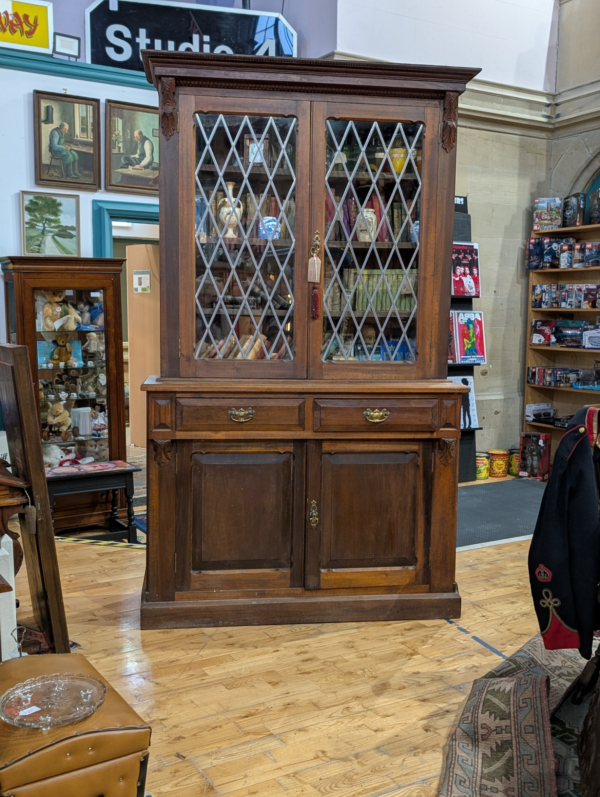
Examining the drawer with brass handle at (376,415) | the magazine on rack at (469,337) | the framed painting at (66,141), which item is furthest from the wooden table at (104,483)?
the magazine on rack at (469,337)

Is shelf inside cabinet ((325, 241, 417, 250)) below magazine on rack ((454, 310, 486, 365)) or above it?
above

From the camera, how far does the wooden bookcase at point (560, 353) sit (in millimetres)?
6449

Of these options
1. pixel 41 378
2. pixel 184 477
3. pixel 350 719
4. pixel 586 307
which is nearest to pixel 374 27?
pixel 586 307

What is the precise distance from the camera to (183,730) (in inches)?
101

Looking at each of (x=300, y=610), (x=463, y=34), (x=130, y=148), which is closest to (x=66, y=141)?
(x=130, y=148)

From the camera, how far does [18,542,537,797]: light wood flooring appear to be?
92.4 inches

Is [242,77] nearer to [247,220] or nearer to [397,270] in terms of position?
[247,220]

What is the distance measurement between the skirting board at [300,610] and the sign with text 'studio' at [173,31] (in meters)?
4.01

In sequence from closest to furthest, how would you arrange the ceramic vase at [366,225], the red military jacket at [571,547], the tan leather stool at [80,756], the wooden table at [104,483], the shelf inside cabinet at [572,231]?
the tan leather stool at [80,756], the red military jacket at [571,547], the ceramic vase at [366,225], the wooden table at [104,483], the shelf inside cabinet at [572,231]

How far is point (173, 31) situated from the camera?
5918mm

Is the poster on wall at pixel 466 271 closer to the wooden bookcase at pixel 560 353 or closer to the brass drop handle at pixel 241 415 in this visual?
the wooden bookcase at pixel 560 353

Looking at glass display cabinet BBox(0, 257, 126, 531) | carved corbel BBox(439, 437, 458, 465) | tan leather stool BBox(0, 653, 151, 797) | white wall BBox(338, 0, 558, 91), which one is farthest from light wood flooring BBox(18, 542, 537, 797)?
white wall BBox(338, 0, 558, 91)

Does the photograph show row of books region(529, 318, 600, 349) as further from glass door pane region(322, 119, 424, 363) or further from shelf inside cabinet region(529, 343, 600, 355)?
glass door pane region(322, 119, 424, 363)

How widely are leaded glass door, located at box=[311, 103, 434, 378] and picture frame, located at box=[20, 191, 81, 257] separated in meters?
2.47
